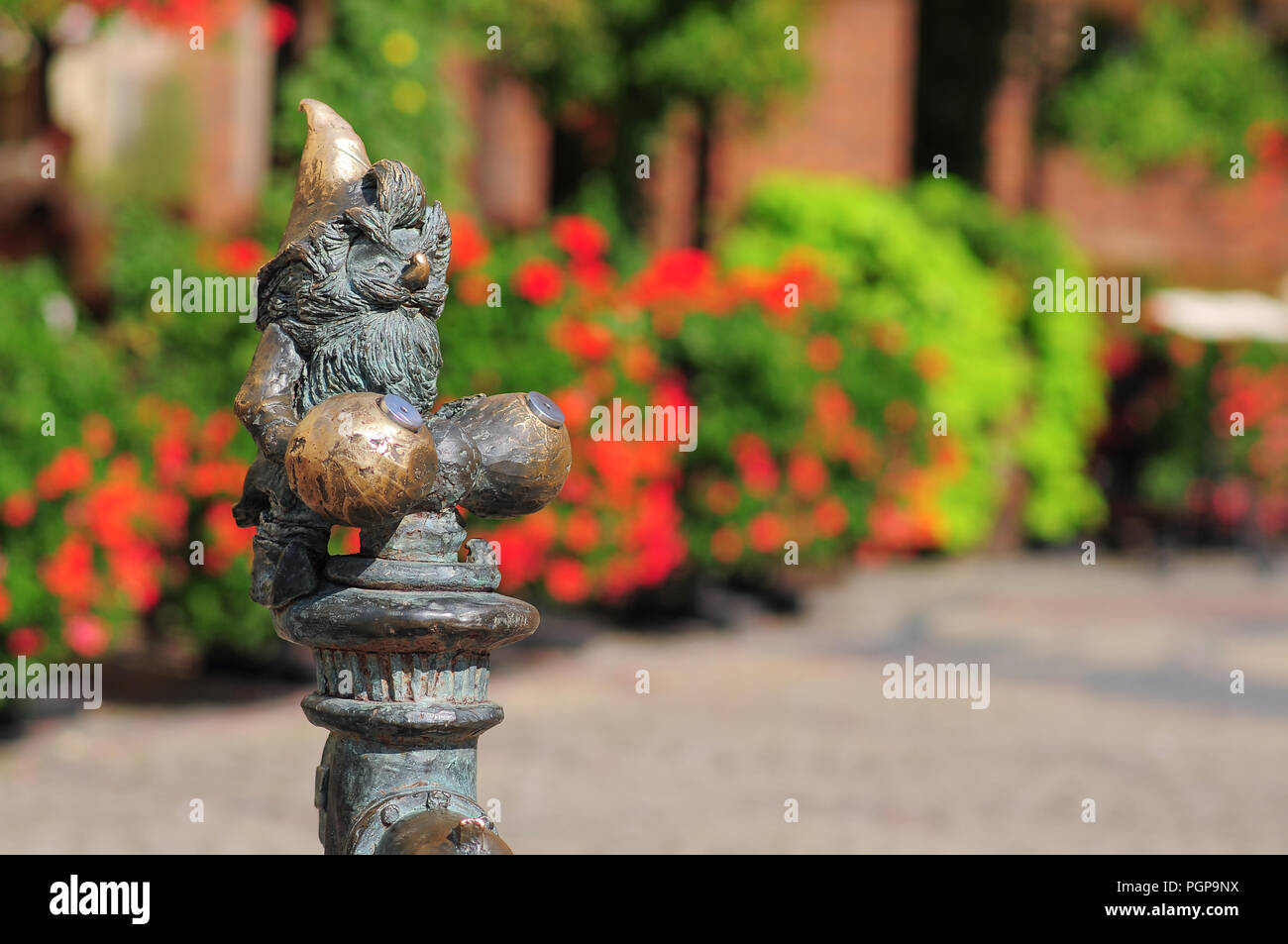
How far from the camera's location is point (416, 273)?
7.02 ft

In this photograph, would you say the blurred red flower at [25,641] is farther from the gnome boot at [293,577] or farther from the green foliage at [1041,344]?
the green foliage at [1041,344]

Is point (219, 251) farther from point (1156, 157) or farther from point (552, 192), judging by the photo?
Answer: point (1156, 157)

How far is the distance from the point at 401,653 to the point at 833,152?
17.6 m

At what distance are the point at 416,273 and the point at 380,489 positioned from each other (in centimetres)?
36

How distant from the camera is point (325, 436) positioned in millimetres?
1916

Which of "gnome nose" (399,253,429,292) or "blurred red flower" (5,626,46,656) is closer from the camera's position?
"gnome nose" (399,253,429,292)

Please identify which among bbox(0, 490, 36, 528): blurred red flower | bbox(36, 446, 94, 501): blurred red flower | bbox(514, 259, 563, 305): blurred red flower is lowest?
bbox(0, 490, 36, 528): blurred red flower

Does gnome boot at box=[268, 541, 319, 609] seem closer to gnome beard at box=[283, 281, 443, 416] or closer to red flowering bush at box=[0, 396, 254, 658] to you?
gnome beard at box=[283, 281, 443, 416]

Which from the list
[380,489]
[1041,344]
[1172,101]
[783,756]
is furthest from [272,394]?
[1172,101]

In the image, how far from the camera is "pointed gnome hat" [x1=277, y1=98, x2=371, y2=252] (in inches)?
85.6

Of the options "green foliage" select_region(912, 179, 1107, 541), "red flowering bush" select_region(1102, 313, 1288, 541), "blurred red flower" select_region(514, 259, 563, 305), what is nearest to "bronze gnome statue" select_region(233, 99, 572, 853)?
"blurred red flower" select_region(514, 259, 563, 305)

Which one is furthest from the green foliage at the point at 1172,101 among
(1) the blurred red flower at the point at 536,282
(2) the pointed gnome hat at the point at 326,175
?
(2) the pointed gnome hat at the point at 326,175

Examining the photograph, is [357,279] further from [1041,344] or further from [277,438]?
[1041,344]
